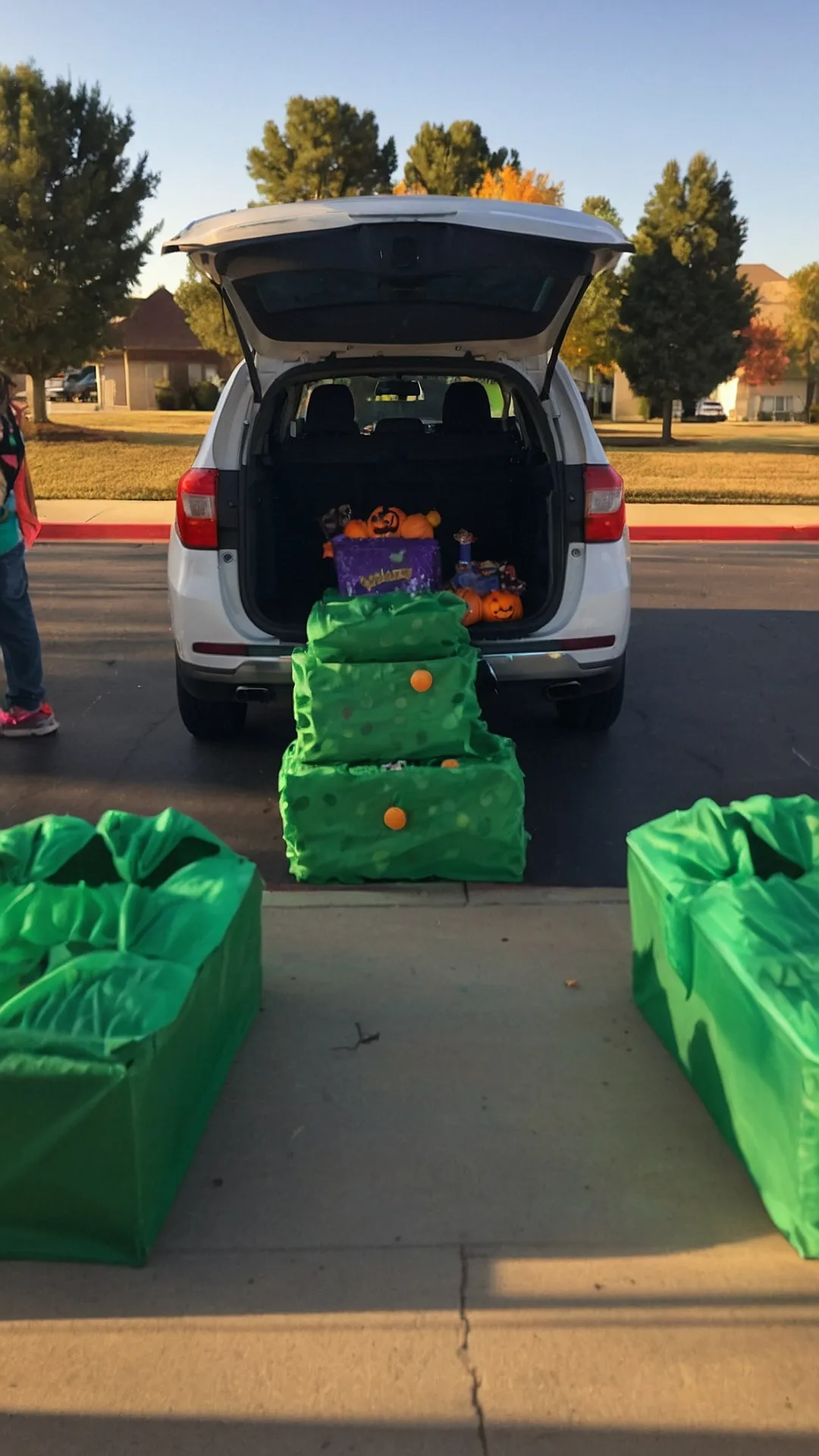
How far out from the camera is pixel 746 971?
226 centimetres

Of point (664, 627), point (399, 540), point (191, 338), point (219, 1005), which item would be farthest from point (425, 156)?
point (219, 1005)

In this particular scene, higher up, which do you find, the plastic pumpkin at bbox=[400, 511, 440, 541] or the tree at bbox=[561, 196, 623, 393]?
the tree at bbox=[561, 196, 623, 393]

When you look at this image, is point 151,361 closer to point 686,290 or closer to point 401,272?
point 686,290

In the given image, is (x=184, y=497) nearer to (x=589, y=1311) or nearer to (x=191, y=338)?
(x=589, y=1311)

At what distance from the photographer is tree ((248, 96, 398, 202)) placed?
36188 mm

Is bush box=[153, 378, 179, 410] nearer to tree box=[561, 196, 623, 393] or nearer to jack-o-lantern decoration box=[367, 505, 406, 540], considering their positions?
tree box=[561, 196, 623, 393]

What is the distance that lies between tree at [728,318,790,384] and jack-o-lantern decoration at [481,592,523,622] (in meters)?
73.0

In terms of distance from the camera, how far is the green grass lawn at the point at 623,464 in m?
15.5

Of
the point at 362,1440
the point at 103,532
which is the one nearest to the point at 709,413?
the point at 103,532

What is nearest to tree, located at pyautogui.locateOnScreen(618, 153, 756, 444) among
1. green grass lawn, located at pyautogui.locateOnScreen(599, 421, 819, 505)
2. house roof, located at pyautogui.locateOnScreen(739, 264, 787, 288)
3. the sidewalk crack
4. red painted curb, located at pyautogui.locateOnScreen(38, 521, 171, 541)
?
green grass lawn, located at pyautogui.locateOnScreen(599, 421, 819, 505)

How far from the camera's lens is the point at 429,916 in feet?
11.6

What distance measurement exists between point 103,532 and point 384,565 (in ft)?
26.9

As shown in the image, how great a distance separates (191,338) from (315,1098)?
180ft

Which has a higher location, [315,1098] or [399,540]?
[399,540]
